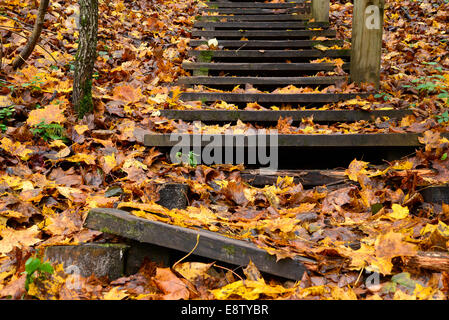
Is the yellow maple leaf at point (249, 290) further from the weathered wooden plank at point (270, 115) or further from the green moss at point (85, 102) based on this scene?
the green moss at point (85, 102)

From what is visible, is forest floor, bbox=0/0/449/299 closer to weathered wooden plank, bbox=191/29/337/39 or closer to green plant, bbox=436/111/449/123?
green plant, bbox=436/111/449/123

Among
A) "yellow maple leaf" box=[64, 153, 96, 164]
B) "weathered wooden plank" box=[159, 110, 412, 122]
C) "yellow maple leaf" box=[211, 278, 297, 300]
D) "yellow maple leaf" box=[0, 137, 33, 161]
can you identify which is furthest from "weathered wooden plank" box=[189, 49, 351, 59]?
"yellow maple leaf" box=[211, 278, 297, 300]

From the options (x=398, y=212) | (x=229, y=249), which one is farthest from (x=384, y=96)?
(x=229, y=249)

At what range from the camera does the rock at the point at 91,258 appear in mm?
1432

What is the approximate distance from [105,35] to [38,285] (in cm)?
416

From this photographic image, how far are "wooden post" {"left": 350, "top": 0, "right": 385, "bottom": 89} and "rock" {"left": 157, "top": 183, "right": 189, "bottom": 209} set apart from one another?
259 centimetres

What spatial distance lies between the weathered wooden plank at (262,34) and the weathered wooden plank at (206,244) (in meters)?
4.23

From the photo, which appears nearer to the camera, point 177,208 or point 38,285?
point 38,285

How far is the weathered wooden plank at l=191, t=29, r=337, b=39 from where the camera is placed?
4.94 meters

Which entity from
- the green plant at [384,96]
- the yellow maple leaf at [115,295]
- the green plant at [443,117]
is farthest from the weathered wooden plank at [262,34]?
the yellow maple leaf at [115,295]
